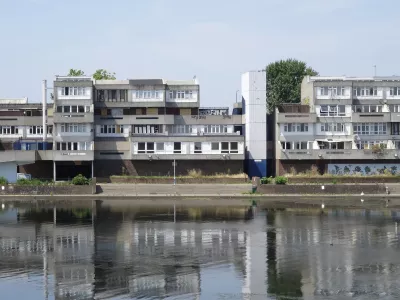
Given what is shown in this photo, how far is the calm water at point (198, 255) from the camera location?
128 ft

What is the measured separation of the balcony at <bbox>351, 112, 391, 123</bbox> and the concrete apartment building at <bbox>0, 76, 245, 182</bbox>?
1729 cm

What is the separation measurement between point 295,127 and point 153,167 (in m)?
22.0

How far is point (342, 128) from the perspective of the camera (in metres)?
104

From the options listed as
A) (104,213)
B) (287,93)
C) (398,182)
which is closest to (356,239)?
(104,213)

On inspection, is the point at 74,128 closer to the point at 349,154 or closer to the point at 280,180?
the point at 280,180

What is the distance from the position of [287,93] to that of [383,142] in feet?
117

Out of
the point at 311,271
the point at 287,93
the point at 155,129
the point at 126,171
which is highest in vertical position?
the point at 287,93

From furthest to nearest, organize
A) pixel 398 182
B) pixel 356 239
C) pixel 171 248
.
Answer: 1. pixel 398 182
2. pixel 356 239
3. pixel 171 248

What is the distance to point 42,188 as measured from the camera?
89.0m

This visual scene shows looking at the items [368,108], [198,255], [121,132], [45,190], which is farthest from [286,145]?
[198,255]

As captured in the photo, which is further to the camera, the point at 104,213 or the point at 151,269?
the point at 104,213

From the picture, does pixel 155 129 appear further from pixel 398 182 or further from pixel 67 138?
pixel 398 182

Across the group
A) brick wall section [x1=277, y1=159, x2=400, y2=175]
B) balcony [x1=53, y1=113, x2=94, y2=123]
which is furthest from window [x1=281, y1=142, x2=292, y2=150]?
balcony [x1=53, y1=113, x2=94, y2=123]

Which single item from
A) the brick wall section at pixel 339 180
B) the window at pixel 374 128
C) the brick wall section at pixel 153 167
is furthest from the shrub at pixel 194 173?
the window at pixel 374 128
